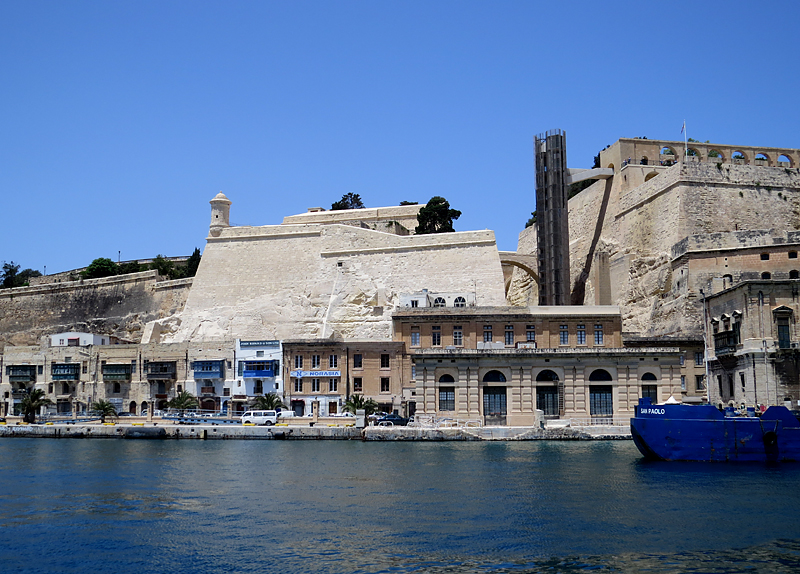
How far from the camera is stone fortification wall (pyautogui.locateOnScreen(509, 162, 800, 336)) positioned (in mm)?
51438

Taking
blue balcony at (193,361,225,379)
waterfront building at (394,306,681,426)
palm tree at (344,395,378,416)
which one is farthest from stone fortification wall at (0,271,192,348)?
waterfront building at (394,306,681,426)

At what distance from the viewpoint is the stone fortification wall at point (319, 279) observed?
194 ft

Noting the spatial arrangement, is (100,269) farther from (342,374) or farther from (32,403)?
(342,374)

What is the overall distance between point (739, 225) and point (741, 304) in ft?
49.4

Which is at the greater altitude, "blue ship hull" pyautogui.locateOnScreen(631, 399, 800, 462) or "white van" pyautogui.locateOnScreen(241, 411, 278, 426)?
"white van" pyautogui.locateOnScreen(241, 411, 278, 426)

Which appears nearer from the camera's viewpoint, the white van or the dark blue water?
the dark blue water

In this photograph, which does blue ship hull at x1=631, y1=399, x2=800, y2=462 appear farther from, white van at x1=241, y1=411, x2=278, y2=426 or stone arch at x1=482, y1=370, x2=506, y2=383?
white van at x1=241, y1=411, x2=278, y2=426

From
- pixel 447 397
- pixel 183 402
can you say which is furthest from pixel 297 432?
pixel 183 402

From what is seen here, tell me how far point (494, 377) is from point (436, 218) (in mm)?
30031

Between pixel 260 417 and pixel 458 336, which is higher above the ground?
pixel 458 336

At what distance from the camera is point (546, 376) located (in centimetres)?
4566

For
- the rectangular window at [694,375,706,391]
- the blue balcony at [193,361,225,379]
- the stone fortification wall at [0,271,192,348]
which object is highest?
the stone fortification wall at [0,271,192,348]

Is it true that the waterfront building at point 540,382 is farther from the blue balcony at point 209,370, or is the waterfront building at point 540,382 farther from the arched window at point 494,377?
the blue balcony at point 209,370

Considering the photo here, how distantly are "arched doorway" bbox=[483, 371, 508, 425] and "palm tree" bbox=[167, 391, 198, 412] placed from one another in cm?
1860
